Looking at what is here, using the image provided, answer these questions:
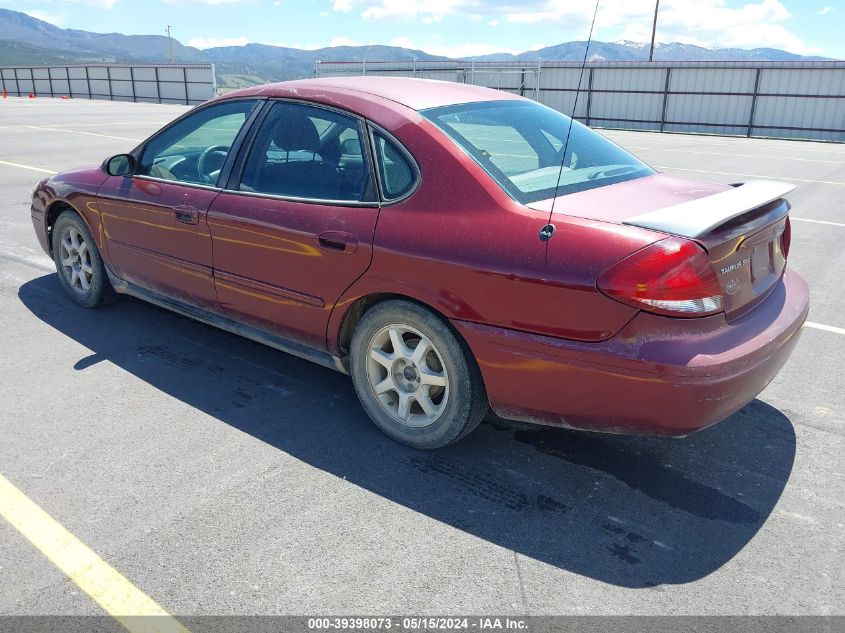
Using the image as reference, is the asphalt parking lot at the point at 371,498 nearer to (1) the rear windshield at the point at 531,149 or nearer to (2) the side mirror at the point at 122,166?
(2) the side mirror at the point at 122,166

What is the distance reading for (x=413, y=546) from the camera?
2.59 meters

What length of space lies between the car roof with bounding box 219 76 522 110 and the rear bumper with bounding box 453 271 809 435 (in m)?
1.21

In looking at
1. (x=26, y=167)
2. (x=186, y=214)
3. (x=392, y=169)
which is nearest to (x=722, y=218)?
(x=392, y=169)

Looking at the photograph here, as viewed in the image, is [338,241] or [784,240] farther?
[784,240]

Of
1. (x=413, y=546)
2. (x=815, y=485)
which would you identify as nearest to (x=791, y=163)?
(x=815, y=485)

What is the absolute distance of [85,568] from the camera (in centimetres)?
246

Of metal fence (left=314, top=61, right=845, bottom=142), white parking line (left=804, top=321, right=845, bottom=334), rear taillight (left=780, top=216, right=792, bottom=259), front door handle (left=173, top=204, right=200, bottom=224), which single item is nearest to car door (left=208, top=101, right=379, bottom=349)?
front door handle (left=173, top=204, right=200, bottom=224)

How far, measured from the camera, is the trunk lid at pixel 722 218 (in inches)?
102

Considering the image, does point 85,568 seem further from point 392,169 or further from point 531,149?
point 531,149

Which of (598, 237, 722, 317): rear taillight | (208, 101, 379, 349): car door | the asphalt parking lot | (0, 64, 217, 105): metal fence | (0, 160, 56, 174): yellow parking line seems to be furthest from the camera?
(0, 64, 217, 105): metal fence

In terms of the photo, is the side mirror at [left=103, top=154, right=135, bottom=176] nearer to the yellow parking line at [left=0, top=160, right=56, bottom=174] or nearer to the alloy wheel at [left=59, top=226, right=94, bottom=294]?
the alloy wheel at [left=59, top=226, right=94, bottom=294]

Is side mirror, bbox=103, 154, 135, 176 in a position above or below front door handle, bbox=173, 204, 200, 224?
above

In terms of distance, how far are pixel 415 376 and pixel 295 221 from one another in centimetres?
97

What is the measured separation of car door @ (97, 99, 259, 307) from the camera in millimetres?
3893
